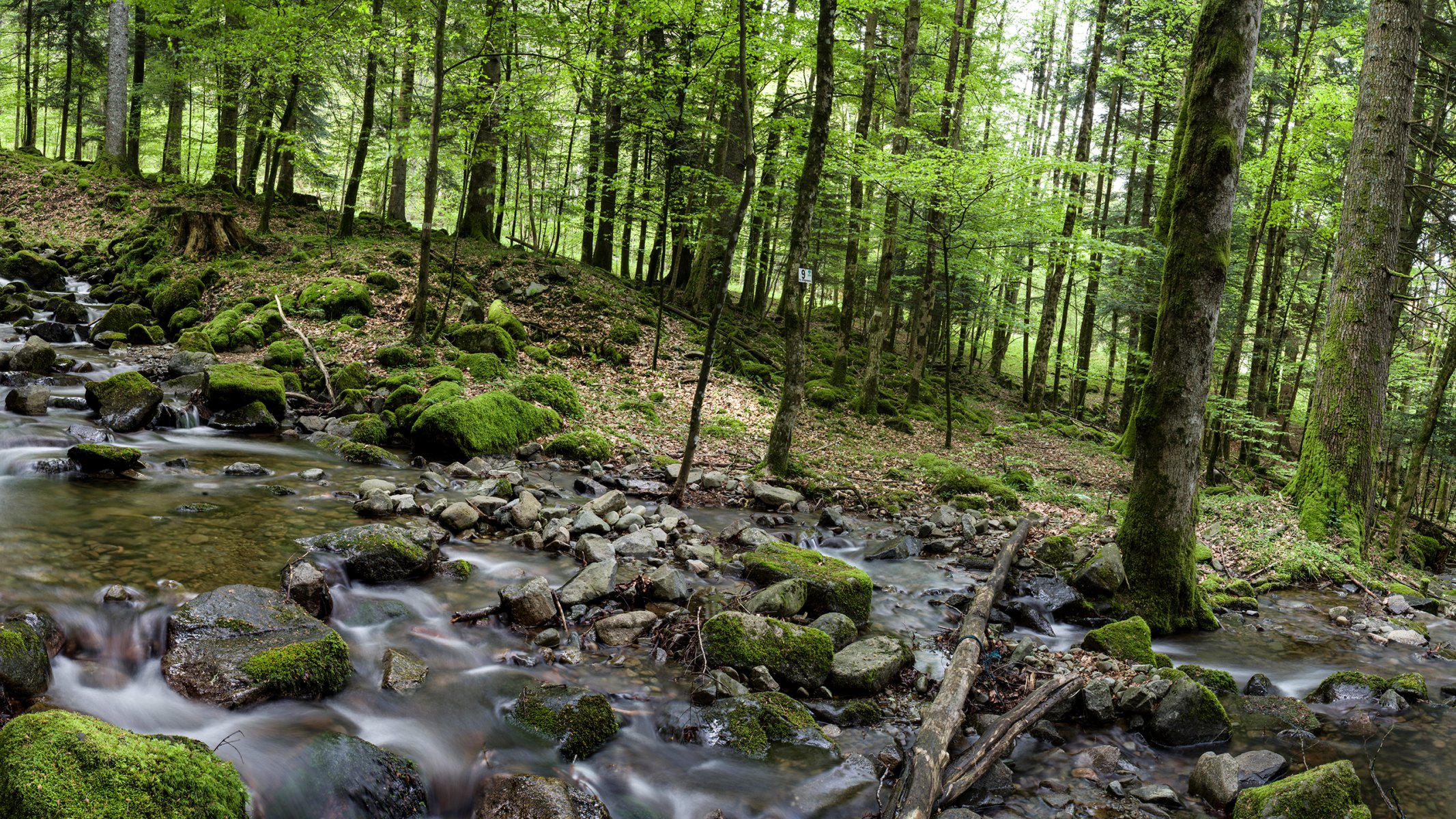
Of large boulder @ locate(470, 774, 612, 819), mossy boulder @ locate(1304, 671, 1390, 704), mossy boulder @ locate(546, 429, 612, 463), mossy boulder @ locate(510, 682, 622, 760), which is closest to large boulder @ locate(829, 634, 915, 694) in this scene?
mossy boulder @ locate(510, 682, 622, 760)

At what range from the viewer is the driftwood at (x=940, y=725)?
11.9ft

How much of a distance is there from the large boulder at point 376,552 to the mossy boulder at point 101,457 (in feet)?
10.5

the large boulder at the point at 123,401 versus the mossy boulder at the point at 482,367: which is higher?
the mossy boulder at the point at 482,367

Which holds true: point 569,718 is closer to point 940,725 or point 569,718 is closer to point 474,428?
point 940,725

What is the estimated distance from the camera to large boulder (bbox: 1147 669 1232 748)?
187 inches

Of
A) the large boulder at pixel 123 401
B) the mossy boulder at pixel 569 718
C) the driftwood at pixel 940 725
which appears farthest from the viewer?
the large boulder at pixel 123 401

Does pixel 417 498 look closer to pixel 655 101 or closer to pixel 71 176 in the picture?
pixel 655 101

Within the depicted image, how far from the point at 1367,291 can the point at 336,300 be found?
17.2 m

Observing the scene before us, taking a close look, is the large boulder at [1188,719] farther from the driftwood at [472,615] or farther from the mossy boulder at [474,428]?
the mossy boulder at [474,428]

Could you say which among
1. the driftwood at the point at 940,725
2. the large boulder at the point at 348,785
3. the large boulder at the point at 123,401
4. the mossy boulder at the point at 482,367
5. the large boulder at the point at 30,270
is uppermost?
the large boulder at the point at 30,270

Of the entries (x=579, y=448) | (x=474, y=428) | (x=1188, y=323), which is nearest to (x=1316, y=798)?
(x=1188, y=323)

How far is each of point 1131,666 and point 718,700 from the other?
11.0 ft

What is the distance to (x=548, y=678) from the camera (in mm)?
5004

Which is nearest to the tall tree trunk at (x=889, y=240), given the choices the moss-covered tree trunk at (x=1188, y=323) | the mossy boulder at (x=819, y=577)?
the moss-covered tree trunk at (x=1188, y=323)
